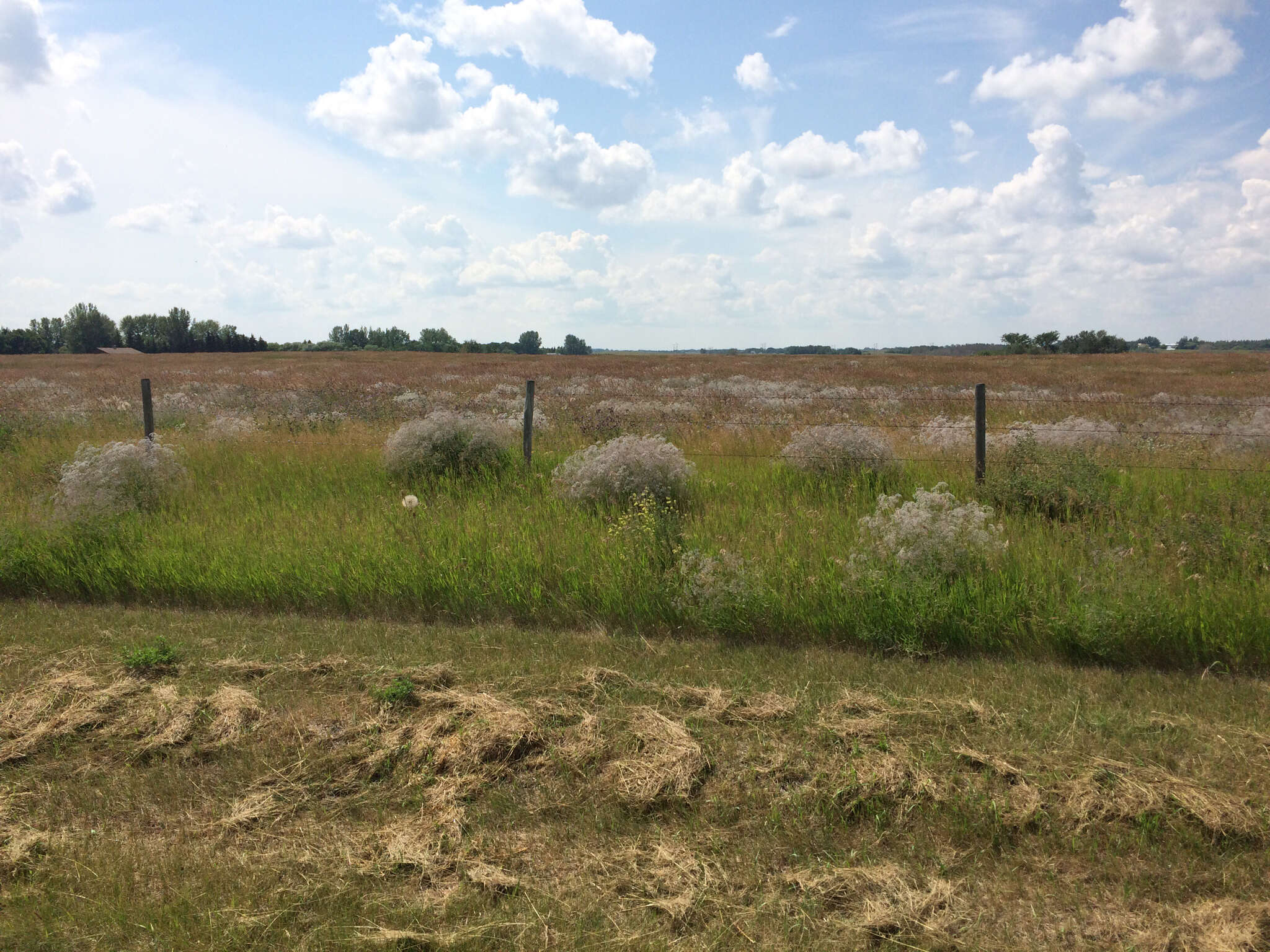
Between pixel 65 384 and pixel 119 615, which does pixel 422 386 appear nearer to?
pixel 65 384

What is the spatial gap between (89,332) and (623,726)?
126 meters

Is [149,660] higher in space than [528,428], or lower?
lower

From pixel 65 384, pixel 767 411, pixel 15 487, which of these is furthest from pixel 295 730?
pixel 65 384

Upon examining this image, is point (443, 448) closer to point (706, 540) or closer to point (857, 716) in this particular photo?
point (706, 540)

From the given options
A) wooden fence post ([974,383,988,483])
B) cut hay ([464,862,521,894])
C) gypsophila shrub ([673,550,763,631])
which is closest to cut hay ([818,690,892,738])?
gypsophila shrub ([673,550,763,631])

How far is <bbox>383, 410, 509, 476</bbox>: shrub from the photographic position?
35.2ft

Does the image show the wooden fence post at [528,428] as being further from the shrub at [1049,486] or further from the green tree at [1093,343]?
the green tree at [1093,343]

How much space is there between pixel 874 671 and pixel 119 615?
652 centimetres

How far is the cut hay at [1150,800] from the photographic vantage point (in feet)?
12.8

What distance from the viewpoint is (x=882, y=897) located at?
354 centimetres

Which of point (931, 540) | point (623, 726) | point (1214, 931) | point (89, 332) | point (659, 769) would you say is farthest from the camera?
point (89, 332)

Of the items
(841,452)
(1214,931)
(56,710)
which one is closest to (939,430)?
(841,452)

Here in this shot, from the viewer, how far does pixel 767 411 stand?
1756cm

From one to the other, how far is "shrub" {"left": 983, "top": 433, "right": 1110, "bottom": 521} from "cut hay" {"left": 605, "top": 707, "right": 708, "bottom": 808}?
5010 millimetres
